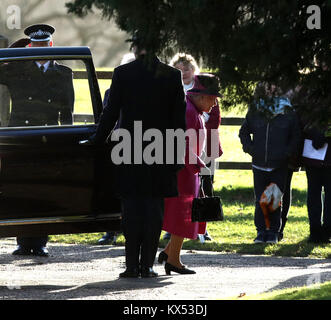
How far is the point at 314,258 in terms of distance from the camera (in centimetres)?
1007

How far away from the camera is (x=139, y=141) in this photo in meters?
8.30

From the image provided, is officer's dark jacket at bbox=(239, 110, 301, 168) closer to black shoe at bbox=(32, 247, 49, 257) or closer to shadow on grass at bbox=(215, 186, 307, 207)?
black shoe at bbox=(32, 247, 49, 257)

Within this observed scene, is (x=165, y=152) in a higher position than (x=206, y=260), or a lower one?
higher

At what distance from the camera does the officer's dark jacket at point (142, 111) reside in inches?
326

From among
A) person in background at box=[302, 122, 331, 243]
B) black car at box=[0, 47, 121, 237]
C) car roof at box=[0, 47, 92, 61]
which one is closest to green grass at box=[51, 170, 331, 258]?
person in background at box=[302, 122, 331, 243]

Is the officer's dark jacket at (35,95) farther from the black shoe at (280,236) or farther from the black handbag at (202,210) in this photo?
the black shoe at (280,236)

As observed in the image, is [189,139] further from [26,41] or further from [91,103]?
[26,41]

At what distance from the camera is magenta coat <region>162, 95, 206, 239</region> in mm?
8734

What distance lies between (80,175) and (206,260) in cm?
199

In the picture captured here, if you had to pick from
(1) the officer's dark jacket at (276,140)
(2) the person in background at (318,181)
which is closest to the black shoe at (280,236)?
(2) the person in background at (318,181)

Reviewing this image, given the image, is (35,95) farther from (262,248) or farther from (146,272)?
(262,248)
